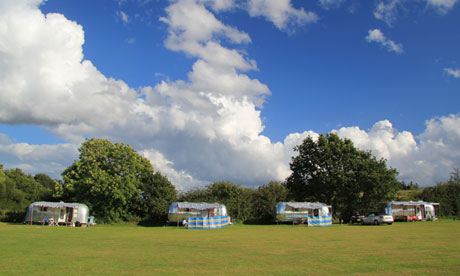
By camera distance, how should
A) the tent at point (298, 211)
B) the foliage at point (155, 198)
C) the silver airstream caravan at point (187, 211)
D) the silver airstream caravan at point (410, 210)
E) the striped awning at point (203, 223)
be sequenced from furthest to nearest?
the foliage at point (155, 198)
the silver airstream caravan at point (410, 210)
the tent at point (298, 211)
the silver airstream caravan at point (187, 211)
the striped awning at point (203, 223)

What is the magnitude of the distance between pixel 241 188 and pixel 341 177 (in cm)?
1615

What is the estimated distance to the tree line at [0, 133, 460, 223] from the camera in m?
43.8

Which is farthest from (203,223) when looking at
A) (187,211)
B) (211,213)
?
(211,213)

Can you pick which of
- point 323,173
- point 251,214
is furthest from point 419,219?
point 251,214

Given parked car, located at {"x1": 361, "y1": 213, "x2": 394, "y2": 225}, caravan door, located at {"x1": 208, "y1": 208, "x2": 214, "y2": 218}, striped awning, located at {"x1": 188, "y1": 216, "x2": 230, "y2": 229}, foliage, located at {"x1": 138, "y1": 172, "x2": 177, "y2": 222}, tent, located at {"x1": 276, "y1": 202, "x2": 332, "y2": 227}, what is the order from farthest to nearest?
1. foliage, located at {"x1": 138, "y1": 172, "x2": 177, "y2": 222}
2. caravan door, located at {"x1": 208, "y1": 208, "x2": 214, "y2": 218}
3. tent, located at {"x1": 276, "y1": 202, "x2": 332, "y2": 227}
4. parked car, located at {"x1": 361, "y1": 213, "x2": 394, "y2": 225}
5. striped awning, located at {"x1": 188, "y1": 216, "x2": 230, "y2": 229}

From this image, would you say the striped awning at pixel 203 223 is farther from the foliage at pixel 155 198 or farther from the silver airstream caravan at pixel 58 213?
the silver airstream caravan at pixel 58 213

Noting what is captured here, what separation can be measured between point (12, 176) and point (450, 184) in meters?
83.3

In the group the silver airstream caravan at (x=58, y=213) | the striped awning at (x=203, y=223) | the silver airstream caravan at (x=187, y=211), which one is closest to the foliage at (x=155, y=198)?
the silver airstream caravan at (x=187, y=211)

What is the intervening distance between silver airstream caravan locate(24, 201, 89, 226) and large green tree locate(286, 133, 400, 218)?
28647 millimetres

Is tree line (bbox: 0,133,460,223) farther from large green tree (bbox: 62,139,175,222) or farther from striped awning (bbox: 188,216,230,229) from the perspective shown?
striped awning (bbox: 188,216,230,229)

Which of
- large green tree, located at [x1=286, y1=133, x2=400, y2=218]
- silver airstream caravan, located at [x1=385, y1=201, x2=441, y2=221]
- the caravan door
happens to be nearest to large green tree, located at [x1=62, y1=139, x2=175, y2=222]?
the caravan door

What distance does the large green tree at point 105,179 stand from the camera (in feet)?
139

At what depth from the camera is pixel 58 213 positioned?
39594 millimetres

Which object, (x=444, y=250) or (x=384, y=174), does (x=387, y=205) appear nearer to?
(x=384, y=174)
